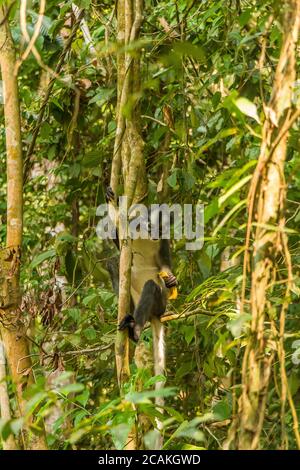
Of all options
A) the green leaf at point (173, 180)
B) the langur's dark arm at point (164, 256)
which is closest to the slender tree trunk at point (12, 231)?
the green leaf at point (173, 180)

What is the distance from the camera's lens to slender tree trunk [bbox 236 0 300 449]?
190cm

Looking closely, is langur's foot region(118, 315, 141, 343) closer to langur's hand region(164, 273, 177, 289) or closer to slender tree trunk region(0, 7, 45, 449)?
slender tree trunk region(0, 7, 45, 449)

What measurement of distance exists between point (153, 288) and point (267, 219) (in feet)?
9.17

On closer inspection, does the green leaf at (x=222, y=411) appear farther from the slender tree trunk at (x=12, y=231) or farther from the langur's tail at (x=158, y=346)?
the langur's tail at (x=158, y=346)

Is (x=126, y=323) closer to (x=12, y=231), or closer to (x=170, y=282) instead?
(x=12, y=231)

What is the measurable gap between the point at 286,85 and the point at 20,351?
1.91 meters

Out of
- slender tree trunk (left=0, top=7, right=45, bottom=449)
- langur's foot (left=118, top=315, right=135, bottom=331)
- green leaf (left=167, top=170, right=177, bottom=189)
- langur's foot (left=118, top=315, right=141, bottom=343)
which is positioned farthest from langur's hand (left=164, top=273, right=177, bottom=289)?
slender tree trunk (left=0, top=7, right=45, bottom=449)

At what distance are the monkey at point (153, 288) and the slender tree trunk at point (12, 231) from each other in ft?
2.00

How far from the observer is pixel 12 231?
346cm

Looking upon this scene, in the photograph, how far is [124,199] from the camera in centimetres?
326

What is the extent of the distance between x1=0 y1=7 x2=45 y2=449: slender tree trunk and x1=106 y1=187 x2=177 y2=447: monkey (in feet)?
2.00

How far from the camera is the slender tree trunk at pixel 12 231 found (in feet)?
11.0

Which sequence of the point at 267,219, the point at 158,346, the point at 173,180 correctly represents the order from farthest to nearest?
1. the point at 158,346
2. the point at 173,180
3. the point at 267,219

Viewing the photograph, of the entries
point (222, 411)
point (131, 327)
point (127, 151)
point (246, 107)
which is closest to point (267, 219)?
point (246, 107)
